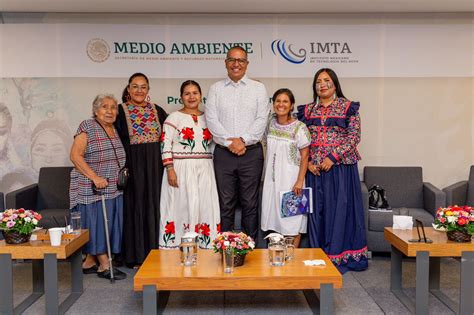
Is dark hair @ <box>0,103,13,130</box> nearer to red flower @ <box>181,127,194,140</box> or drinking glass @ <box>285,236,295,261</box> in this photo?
red flower @ <box>181,127,194,140</box>

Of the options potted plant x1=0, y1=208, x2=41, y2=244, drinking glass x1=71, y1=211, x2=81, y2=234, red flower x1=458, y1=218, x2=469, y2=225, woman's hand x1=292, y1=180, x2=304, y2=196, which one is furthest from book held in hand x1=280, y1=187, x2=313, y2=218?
potted plant x1=0, y1=208, x2=41, y2=244

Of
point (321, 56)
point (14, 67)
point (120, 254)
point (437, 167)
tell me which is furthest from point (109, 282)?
point (437, 167)

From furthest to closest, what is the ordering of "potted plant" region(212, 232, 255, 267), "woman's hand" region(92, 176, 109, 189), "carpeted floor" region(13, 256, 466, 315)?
1. "woman's hand" region(92, 176, 109, 189)
2. "carpeted floor" region(13, 256, 466, 315)
3. "potted plant" region(212, 232, 255, 267)

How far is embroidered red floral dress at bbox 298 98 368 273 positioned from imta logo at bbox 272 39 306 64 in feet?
3.66

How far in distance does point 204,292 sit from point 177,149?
121 centimetres

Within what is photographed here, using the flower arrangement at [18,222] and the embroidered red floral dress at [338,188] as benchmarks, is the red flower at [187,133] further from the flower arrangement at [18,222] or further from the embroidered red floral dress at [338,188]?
the flower arrangement at [18,222]

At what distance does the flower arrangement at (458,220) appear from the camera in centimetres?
332

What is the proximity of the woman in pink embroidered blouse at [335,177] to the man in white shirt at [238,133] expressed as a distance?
1.58 feet

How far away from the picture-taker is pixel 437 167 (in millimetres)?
5555

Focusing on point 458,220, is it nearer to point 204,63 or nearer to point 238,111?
point 238,111

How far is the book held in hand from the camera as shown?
4324 millimetres

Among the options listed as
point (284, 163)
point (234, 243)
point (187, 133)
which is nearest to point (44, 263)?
point (234, 243)

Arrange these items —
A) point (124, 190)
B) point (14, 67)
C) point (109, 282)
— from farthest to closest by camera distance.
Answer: point (14, 67) → point (124, 190) → point (109, 282)

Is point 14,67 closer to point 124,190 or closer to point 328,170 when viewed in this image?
point 124,190
